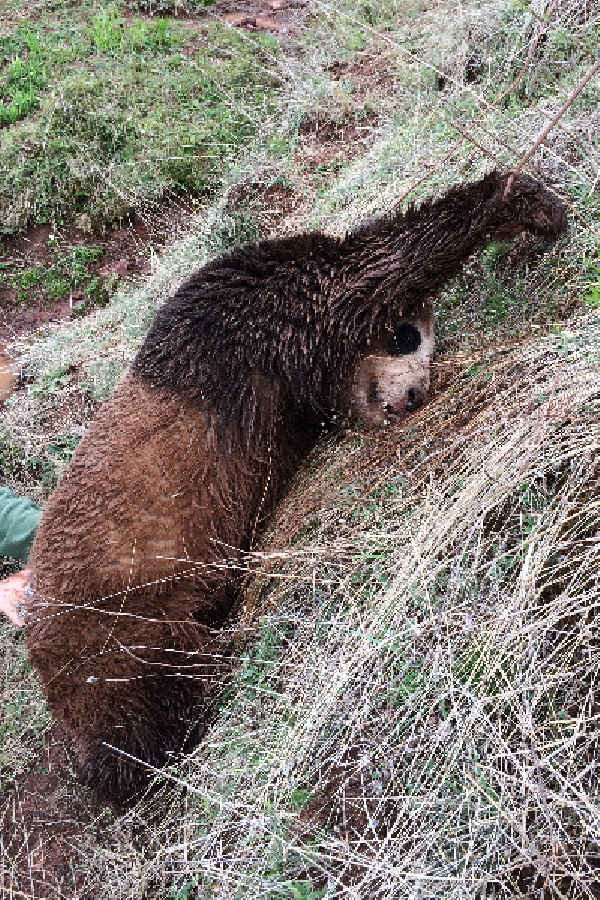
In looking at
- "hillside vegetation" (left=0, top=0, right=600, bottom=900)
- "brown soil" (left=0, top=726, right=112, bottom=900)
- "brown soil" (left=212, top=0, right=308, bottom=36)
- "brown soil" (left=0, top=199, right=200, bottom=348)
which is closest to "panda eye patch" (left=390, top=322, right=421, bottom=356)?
"hillside vegetation" (left=0, top=0, right=600, bottom=900)

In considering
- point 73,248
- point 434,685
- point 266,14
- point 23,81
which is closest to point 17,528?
point 434,685

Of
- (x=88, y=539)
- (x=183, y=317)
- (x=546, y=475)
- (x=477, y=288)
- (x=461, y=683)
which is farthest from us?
(x=477, y=288)

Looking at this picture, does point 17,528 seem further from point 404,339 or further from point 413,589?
point 413,589

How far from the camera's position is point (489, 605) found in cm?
231

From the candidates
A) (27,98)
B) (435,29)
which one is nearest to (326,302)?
(435,29)

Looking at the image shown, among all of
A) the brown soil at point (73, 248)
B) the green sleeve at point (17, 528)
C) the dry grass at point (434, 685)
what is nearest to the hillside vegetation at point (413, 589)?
the dry grass at point (434, 685)

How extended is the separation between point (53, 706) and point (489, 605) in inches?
77.0

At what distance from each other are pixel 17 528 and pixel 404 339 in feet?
7.94

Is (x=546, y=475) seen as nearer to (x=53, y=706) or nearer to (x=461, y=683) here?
(x=461, y=683)

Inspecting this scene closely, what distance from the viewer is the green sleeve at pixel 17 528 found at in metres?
4.02

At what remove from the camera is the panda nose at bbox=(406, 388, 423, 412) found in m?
3.24

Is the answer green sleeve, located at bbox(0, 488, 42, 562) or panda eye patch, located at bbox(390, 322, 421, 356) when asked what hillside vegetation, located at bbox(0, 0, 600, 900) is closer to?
panda eye patch, located at bbox(390, 322, 421, 356)

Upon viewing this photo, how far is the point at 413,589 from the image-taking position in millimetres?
2465

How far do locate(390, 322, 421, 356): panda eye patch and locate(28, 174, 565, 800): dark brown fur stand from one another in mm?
75
